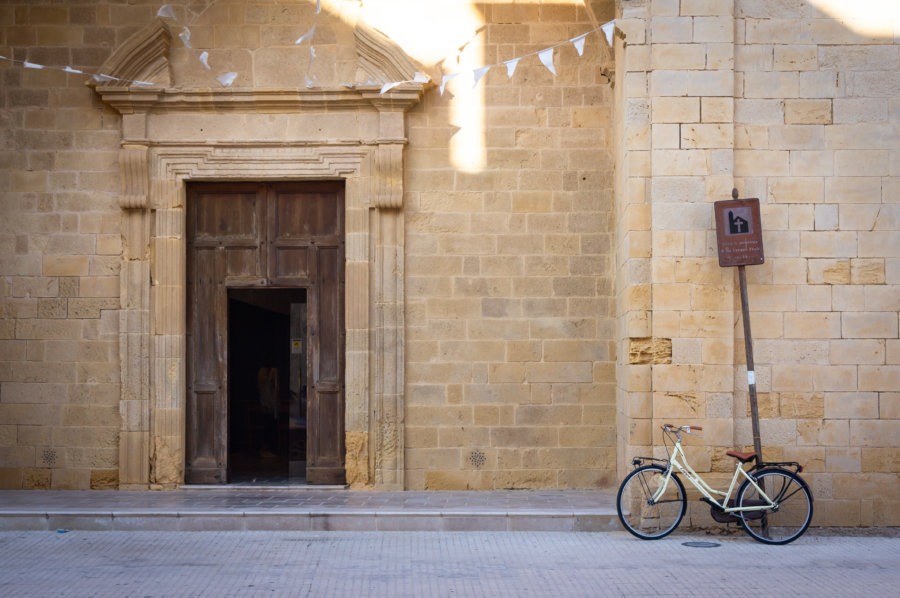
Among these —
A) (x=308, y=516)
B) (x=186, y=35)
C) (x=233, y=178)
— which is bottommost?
(x=308, y=516)

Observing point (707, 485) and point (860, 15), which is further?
point (860, 15)

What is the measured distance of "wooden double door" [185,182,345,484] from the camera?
10477 mm

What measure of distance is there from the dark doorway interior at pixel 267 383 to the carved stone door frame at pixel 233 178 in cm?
61

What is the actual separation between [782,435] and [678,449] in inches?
43.0

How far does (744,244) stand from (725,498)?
220 centimetres

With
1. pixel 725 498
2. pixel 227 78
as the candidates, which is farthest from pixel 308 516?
Result: pixel 227 78

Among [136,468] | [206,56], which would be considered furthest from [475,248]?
[136,468]

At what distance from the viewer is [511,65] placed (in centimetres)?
1027

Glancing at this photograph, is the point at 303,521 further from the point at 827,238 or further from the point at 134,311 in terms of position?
the point at 827,238

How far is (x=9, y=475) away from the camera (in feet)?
33.6

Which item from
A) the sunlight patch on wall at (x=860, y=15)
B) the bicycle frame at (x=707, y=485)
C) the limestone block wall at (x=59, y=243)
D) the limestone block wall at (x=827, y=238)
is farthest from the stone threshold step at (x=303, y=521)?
the sunlight patch on wall at (x=860, y=15)

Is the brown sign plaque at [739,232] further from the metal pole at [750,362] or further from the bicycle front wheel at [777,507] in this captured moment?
the bicycle front wheel at [777,507]

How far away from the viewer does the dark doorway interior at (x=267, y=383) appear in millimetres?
10633

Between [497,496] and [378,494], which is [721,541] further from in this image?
[378,494]
